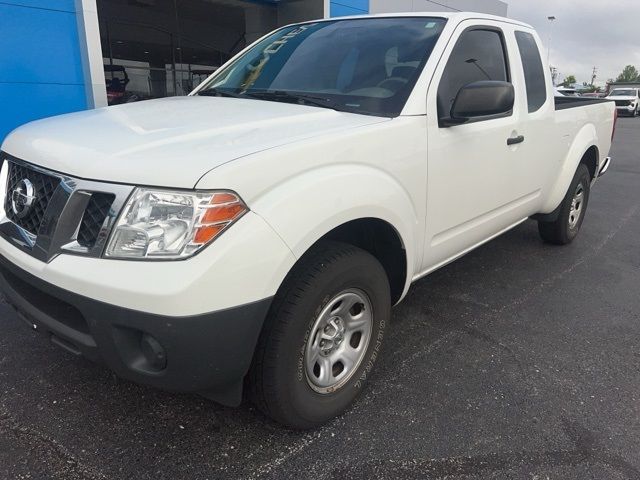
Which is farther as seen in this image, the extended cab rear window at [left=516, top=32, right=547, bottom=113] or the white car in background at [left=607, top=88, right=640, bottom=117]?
the white car in background at [left=607, top=88, right=640, bottom=117]

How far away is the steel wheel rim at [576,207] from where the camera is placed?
4.94 m

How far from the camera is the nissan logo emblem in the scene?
2115mm

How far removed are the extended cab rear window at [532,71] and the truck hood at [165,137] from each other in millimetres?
1841

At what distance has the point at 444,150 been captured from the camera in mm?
2777

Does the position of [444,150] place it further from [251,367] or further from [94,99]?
[94,99]

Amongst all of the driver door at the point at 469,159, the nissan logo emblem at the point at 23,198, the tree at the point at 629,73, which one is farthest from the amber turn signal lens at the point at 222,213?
the tree at the point at 629,73

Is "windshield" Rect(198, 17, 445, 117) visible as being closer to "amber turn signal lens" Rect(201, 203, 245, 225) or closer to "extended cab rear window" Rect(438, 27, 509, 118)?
"extended cab rear window" Rect(438, 27, 509, 118)

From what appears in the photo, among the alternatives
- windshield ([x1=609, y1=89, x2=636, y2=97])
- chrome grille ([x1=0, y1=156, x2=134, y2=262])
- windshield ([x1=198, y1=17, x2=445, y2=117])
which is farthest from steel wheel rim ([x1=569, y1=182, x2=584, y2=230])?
windshield ([x1=609, y1=89, x2=636, y2=97])

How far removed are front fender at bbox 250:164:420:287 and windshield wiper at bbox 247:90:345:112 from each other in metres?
0.55

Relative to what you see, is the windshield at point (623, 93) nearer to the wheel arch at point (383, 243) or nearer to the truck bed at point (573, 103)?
the truck bed at point (573, 103)

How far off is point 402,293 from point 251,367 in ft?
3.36

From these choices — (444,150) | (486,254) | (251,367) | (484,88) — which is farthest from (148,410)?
(486,254)

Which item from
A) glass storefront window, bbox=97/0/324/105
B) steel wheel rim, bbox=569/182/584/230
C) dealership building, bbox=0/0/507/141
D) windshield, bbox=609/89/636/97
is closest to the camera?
steel wheel rim, bbox=569/182/584/230

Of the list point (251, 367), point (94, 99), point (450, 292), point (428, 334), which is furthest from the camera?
point (94, 99)
